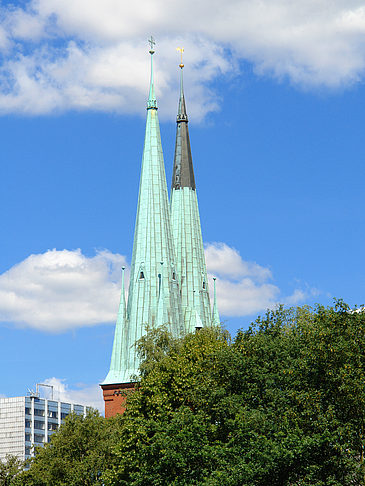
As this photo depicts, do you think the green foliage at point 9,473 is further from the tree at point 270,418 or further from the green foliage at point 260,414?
the tree at point 270,418

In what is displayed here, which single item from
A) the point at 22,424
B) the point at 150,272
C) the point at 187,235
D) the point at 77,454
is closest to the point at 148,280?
the point at 150,272

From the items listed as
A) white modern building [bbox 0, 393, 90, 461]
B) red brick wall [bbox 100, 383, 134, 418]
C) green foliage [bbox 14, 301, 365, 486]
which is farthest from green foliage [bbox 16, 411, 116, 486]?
white modern building [bbox 0, 393, 90, 461]

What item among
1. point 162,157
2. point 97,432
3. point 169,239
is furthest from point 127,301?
point 97,432

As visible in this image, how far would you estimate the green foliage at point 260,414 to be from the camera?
46.6 metres

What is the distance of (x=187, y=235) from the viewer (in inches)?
4026

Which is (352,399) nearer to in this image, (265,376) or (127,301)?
(265,376)

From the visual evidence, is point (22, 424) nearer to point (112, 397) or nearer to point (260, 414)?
point (112, 397)

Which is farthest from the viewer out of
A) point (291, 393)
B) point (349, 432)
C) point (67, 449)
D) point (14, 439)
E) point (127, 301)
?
point (14, 439)

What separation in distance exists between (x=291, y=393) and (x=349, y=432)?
4.21m

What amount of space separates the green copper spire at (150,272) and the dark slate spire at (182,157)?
22.7 feet

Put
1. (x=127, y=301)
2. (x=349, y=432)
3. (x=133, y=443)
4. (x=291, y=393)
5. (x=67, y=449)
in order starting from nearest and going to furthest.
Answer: (x=349, y=432)
(x=291, y=393)
(x=133, y=443)
(x=67, y=449)
(x=127, y=301)

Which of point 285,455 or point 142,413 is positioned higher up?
point 142,413

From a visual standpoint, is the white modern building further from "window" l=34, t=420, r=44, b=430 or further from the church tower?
the church tower

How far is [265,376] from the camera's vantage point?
5109 cm
